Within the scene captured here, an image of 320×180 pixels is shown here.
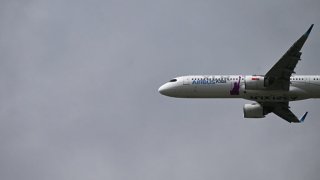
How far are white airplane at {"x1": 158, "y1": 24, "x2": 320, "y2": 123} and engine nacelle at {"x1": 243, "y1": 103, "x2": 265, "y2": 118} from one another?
256 cm

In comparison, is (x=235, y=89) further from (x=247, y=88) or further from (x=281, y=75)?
(x=281, y=75)

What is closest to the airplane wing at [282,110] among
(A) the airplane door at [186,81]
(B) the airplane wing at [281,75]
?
(B) the airplane wing at [281,75]

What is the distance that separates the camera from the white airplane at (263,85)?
86188mm

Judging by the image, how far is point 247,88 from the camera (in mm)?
86438

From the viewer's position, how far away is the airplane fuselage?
284 feet

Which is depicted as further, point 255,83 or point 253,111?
point 253,111

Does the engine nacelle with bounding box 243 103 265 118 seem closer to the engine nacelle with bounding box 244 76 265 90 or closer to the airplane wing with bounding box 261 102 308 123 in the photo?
the airplane wing with bounding box 261 102 308 123

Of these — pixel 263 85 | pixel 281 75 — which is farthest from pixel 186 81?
pixel 281 75

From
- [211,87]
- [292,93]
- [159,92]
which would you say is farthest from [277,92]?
[159,92]

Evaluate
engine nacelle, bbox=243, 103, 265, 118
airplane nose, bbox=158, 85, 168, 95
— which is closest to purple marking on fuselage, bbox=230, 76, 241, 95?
engine nacelle, bbox=243, 103, 265, 118

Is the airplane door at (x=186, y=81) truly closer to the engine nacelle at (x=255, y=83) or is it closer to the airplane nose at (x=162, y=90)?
the airplane nose at (x=162, y=90)

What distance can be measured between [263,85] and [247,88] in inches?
67.9

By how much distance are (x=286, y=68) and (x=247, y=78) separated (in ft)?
14.0

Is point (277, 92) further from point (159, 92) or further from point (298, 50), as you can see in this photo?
point (159, 92)
